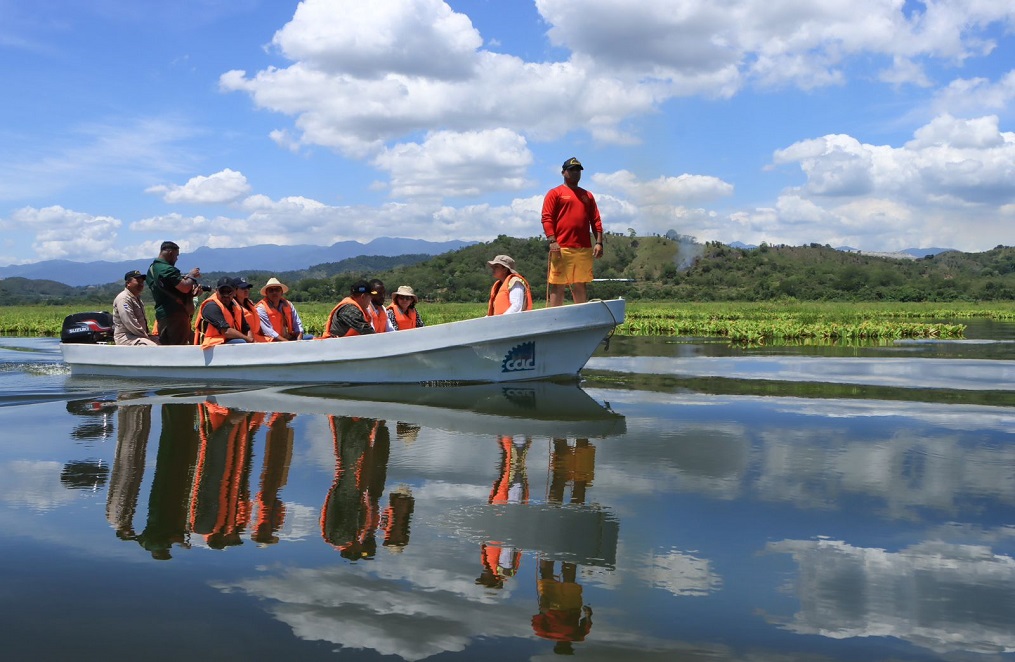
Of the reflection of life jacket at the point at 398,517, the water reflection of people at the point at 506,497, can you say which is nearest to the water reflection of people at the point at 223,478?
the reflection of life jacket at the point at 398,517

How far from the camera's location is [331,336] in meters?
12.1

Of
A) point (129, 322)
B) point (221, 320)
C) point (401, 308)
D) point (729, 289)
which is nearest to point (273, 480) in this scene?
point (221, 320)

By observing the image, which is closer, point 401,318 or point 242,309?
point 242,309

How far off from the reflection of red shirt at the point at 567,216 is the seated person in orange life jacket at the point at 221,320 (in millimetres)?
4383

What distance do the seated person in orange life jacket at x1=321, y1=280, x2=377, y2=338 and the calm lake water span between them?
9.90 ft

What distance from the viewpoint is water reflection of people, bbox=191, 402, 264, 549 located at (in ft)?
15.0

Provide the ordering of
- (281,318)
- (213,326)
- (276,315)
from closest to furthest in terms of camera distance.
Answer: (213,326) → (276,315) → (281,318)

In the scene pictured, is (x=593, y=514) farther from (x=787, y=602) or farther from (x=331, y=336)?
(x=331, y=336)

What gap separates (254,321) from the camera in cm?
1241

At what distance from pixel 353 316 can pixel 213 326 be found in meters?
2.00

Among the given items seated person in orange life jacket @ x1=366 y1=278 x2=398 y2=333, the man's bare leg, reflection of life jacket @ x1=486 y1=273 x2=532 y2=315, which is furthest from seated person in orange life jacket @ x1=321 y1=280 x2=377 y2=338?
the man's bare leg

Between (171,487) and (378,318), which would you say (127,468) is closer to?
(171,487)

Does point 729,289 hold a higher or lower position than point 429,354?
higher

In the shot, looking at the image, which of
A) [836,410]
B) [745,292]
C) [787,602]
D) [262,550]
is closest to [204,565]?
[262,550]
